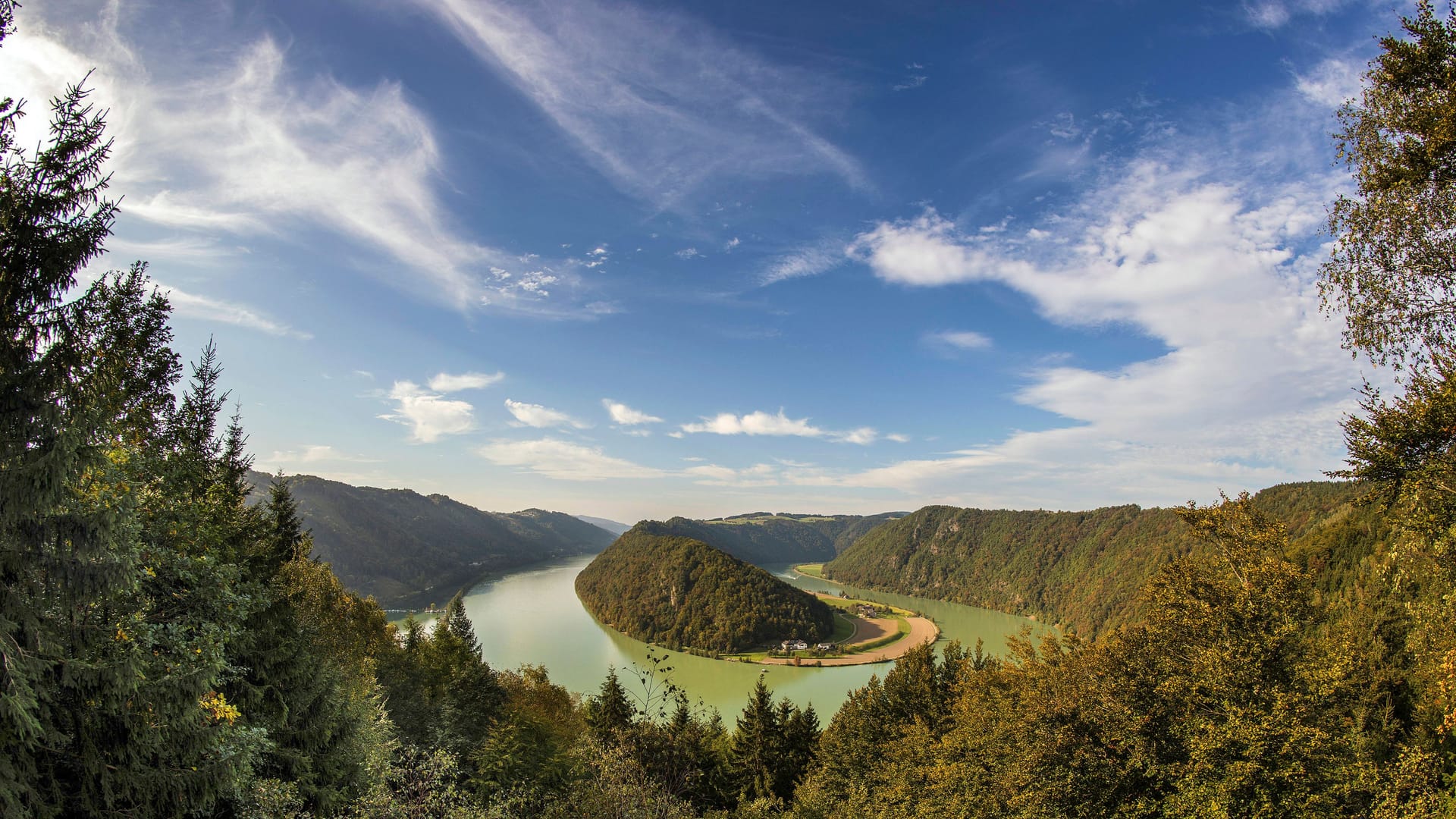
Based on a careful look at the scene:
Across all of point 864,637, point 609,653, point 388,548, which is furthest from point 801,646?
point 388,548

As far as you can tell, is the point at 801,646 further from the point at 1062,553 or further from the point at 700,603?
the point at 1062,553

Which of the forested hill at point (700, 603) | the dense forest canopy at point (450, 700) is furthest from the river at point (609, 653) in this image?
the dense forest canopy at point (450, 700)

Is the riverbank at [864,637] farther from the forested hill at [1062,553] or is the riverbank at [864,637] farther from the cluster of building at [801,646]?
the forested hill at [1062,553]

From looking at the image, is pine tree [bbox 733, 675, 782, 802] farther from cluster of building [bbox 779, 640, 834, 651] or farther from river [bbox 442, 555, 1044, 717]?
cluster of building [bbox 779, 640, 834, 651]

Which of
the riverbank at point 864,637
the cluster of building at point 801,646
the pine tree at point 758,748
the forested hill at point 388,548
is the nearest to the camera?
the pine tree at point 758,748

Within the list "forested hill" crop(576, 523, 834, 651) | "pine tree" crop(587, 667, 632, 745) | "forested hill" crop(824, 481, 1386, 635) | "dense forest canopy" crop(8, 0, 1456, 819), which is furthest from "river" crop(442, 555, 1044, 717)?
"dense forest canopy" crop(8, 0, 1456, 819)
